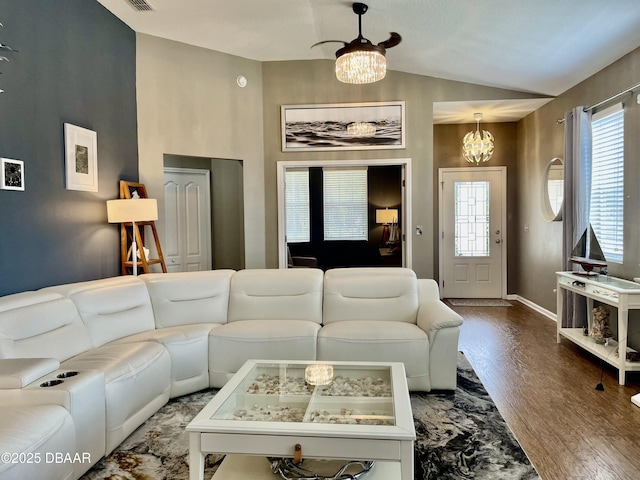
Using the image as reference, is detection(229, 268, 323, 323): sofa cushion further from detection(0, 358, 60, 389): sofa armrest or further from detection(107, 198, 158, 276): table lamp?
detection(0, 358, 60, 389): sofa armrest

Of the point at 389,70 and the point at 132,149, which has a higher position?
the point at 389,70

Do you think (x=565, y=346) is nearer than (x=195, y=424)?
No

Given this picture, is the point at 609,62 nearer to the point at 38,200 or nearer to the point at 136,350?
the point at 136,350

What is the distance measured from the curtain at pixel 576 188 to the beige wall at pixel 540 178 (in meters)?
0.29

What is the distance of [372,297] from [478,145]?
11.6ft

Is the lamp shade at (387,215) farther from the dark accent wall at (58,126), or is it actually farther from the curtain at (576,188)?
the dark accent wall at (58,126)

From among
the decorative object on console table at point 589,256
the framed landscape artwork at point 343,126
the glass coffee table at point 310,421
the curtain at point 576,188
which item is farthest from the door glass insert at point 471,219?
the glass coffee table at point 310,421

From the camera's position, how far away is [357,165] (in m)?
5.25

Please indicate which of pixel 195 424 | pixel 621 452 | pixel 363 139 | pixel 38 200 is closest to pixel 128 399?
pixel 195 424

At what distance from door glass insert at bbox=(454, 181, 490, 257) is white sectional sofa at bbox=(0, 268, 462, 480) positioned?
10.7 feet

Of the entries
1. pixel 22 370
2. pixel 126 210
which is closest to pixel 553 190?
pixel 126 210

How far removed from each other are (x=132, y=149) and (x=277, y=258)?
2111 mm

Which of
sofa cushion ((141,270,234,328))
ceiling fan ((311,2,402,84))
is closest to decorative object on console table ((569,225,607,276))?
ceiling fan ((311,2,402,84))

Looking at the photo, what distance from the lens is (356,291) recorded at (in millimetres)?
3518
